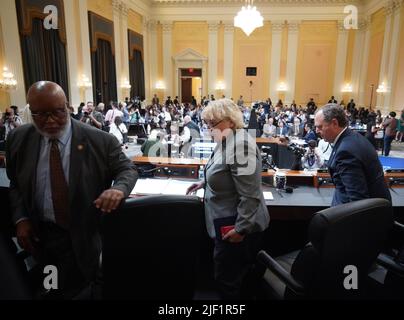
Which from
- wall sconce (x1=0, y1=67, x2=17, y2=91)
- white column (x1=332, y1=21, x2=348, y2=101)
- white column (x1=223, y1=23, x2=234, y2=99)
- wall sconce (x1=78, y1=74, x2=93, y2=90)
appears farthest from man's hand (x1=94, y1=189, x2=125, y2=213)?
white column (x1=332, y1=21, x2=348, y2=101)

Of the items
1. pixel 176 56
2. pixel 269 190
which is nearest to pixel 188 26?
pixel 176 56

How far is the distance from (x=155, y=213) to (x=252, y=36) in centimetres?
1995

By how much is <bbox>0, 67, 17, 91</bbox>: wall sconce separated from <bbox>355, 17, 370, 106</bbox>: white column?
17548mm

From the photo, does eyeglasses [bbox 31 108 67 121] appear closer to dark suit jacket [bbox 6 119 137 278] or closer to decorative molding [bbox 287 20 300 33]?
dark suit jacket [bbox 6 119 137 278]

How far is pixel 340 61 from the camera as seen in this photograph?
1906cm

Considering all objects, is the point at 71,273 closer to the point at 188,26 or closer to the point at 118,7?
the point at 118,7

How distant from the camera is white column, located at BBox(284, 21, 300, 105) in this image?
1887 cm

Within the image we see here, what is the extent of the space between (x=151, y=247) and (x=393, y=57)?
53.4 ft

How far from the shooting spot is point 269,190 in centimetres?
316

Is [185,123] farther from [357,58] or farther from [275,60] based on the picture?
[357,58]

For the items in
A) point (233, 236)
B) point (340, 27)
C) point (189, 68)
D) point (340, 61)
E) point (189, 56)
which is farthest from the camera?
point (189, 68)

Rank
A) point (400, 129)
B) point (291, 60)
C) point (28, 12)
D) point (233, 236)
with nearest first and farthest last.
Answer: point (233, 236) → point (28, 12) → point (400, 129) → point (291, 60)

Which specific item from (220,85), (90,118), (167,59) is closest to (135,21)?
(167,59)

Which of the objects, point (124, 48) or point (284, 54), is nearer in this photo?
point (124, 48)
